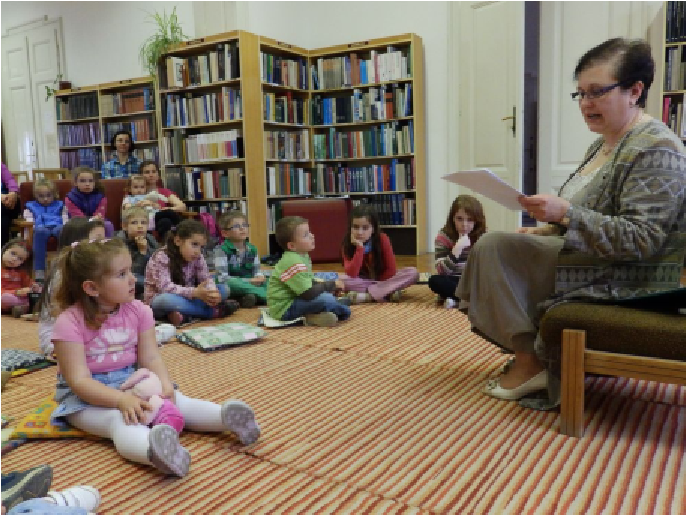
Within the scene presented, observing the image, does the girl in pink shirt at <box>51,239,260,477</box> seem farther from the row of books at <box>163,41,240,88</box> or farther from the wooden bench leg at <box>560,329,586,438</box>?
the row of books at <box>163,41,240,88</box>

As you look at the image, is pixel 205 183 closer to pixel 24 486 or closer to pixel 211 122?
pixel 211 122

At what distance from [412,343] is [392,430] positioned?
3.04ft

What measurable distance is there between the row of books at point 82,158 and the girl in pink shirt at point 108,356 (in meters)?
6.09

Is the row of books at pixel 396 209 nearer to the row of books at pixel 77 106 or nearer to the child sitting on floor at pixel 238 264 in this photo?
the child sitting on floor at pixel 238 264

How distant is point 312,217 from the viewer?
507cm

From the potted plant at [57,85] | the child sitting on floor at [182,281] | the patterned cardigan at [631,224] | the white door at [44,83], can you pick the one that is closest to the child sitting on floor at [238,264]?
the child sitting on floor at [182,281]

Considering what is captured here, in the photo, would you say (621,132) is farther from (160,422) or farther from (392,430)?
(160,422)

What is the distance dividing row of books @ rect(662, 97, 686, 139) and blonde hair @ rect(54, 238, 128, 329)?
4.03 m

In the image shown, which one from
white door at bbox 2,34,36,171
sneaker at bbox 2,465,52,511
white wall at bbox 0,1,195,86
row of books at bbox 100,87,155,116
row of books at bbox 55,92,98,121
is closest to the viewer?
sneaker at bbox 2,465,52,511

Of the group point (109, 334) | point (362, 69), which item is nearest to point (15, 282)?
point (109, 334)

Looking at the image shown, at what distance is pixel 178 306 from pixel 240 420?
62.8 inches

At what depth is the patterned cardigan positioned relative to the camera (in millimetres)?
1457

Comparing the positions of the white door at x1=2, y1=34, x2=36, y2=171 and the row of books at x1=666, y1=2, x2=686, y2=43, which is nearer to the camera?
the row of books at x1=666, y1=2, x2=686, y2=43

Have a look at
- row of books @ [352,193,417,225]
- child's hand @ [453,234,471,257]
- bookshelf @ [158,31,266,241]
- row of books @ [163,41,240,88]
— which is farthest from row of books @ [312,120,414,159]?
child's hand @ [453,234,471,257]
